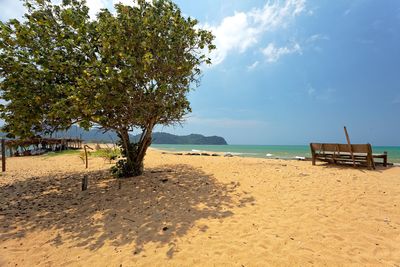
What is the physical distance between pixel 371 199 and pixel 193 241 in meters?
6.34

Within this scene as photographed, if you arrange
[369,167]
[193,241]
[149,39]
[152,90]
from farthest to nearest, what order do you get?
[369,167]
[152,90]
[149,39]
[193,241]

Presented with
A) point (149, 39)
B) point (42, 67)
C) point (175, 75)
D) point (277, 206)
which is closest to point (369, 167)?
point (277, 206)

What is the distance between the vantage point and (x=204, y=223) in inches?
221

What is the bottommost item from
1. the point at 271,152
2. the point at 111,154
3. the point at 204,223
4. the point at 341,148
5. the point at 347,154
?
the point at 204,223

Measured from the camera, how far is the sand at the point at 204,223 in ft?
13.8

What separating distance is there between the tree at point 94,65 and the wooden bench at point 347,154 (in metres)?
10.6

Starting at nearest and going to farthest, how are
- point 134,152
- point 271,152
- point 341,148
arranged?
1. point 134,152
2. point 341,148
3. point 271,152

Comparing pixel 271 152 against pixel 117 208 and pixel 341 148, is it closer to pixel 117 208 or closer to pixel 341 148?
pixel 341 148

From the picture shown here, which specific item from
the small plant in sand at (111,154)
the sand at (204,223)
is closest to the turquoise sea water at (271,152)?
the small plant in sand at (111,154)

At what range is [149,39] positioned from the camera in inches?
318

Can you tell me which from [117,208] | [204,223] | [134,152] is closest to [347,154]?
[204,223]

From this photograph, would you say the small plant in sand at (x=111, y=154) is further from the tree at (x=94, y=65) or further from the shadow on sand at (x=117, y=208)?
the tree at (x=94, y=65)

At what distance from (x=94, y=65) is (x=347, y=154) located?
15.1 metres

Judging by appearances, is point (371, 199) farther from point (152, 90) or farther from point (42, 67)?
point (42, 67)
